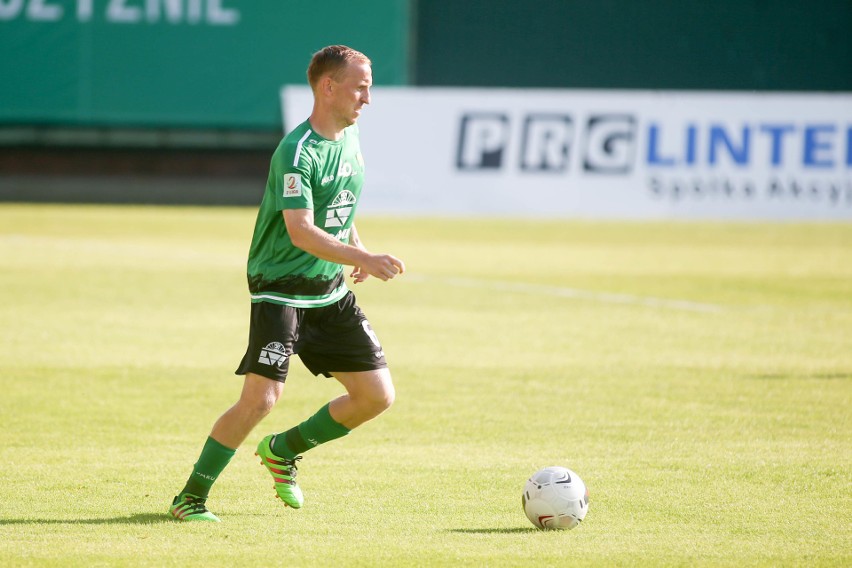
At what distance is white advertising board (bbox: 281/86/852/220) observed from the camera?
27547mm

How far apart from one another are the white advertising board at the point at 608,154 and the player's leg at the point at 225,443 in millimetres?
21495

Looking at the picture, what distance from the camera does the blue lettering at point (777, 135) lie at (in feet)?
90.3

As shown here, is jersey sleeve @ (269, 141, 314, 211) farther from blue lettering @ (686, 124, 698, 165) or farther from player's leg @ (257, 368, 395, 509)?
blue lettering @ (686, 124, 698, 165)

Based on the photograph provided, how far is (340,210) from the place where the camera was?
633cm

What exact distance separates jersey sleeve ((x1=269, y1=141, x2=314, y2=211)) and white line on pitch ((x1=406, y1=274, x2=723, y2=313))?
31.8 feet

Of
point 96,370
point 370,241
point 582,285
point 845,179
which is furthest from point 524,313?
point 845,179

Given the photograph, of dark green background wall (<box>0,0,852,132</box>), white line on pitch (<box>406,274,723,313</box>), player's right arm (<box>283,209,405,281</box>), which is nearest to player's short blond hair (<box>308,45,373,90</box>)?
player's right arm (<box>283,209,405,281</box>)

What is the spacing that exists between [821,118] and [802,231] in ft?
9.63

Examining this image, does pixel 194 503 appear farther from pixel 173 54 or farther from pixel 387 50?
pixel 173 54

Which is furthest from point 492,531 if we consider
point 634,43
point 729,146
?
point 634,43

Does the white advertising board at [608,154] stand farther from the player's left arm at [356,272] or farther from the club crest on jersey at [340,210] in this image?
the club crest on jersey at [340,210]

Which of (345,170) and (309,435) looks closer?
(345,170)

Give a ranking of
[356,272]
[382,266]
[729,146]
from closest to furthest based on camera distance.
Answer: [382,266] < [356,272] < [729,146]

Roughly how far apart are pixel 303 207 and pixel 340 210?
380 mm
